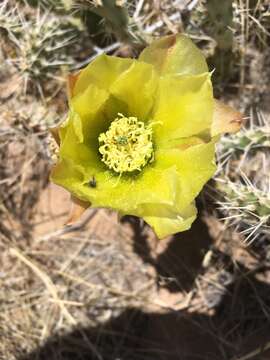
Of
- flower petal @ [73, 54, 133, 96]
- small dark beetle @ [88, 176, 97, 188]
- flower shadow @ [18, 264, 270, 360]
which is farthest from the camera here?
flower shadow @ [18, 264, 270, 360]

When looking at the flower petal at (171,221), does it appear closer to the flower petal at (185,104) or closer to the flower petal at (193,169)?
the flower petal at (193,169)

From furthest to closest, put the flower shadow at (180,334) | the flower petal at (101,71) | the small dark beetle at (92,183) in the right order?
the flower shadow at (180,334)
the small dark beetle at (92,183)
the flower petal at (101,71)

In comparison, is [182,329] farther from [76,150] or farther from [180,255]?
[76,150]

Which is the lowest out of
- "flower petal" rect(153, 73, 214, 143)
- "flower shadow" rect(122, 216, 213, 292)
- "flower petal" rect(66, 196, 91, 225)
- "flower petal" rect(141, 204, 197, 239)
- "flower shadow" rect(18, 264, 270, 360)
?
"flower shadow" rect(18, 264, 270, 360)

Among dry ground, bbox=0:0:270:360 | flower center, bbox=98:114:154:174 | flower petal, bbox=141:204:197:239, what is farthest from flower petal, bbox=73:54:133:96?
dry ground, bbox=0:0:270:360

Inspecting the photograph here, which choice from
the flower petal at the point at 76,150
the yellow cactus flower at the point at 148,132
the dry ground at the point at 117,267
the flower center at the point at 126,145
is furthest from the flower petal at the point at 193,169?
the dry ground at the point at 117,267

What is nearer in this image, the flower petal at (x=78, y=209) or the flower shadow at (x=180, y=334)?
the flower petal at (x=78, y=209)

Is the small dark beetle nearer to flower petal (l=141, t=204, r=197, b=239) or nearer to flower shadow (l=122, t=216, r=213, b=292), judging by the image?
flower petal (l=141, t=204, r=197, b=239)

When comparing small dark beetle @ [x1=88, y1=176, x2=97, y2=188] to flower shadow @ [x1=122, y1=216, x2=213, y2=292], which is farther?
flower shadow @ [x1=122, y1=216, x2=213, y2=292]

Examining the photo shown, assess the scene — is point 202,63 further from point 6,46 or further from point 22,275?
point 22,275
